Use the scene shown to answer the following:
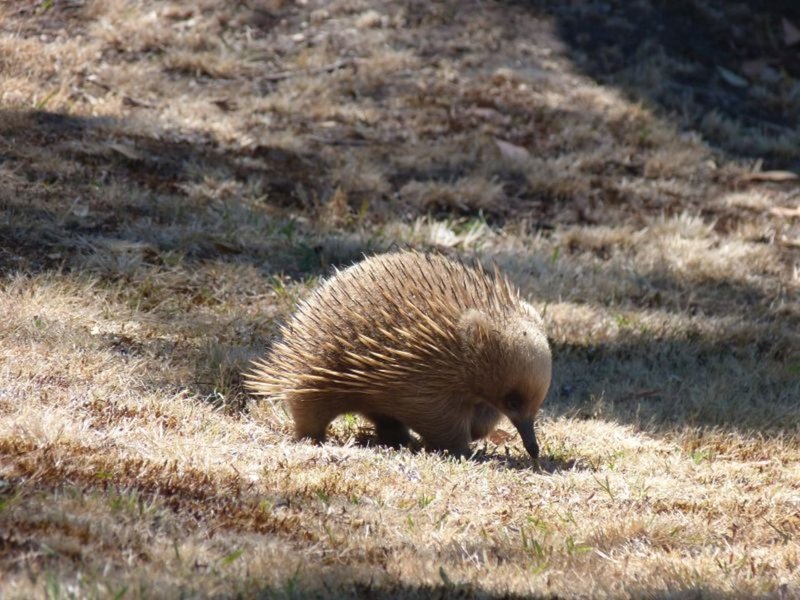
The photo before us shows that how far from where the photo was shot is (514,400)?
5605 mm

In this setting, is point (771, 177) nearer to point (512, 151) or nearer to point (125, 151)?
point (512, 151)

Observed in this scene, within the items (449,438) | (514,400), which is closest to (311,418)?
(449,438)

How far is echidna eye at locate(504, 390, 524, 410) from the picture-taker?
5578 mm

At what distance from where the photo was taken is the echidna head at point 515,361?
216 inches

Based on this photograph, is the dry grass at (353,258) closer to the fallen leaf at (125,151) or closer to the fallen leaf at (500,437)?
the fallen leaf at (125,151)

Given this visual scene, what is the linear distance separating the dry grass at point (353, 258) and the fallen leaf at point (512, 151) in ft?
0.56

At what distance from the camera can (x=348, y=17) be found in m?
12.7

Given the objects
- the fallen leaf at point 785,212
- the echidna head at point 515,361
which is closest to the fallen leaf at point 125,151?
the echidna head at point 515,361

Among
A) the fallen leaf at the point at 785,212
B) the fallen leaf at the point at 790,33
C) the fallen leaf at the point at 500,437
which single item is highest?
the fallen leaf at the point at 790,33

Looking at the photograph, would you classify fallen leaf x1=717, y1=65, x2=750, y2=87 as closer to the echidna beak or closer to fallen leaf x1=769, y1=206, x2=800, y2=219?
fallen leaf x1=769, y1=206, x2=800, y2=219

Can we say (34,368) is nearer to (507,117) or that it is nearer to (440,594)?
(440,594)

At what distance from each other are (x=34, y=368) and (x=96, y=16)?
23.9ft

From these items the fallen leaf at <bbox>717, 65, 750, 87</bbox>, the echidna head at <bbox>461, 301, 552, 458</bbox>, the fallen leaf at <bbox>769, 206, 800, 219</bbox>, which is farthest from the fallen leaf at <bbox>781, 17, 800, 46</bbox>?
the echidna head at <bbox>461, 301, 552, 458</bbox>

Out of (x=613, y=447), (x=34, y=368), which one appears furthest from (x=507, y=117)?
(x=34, y=368)
